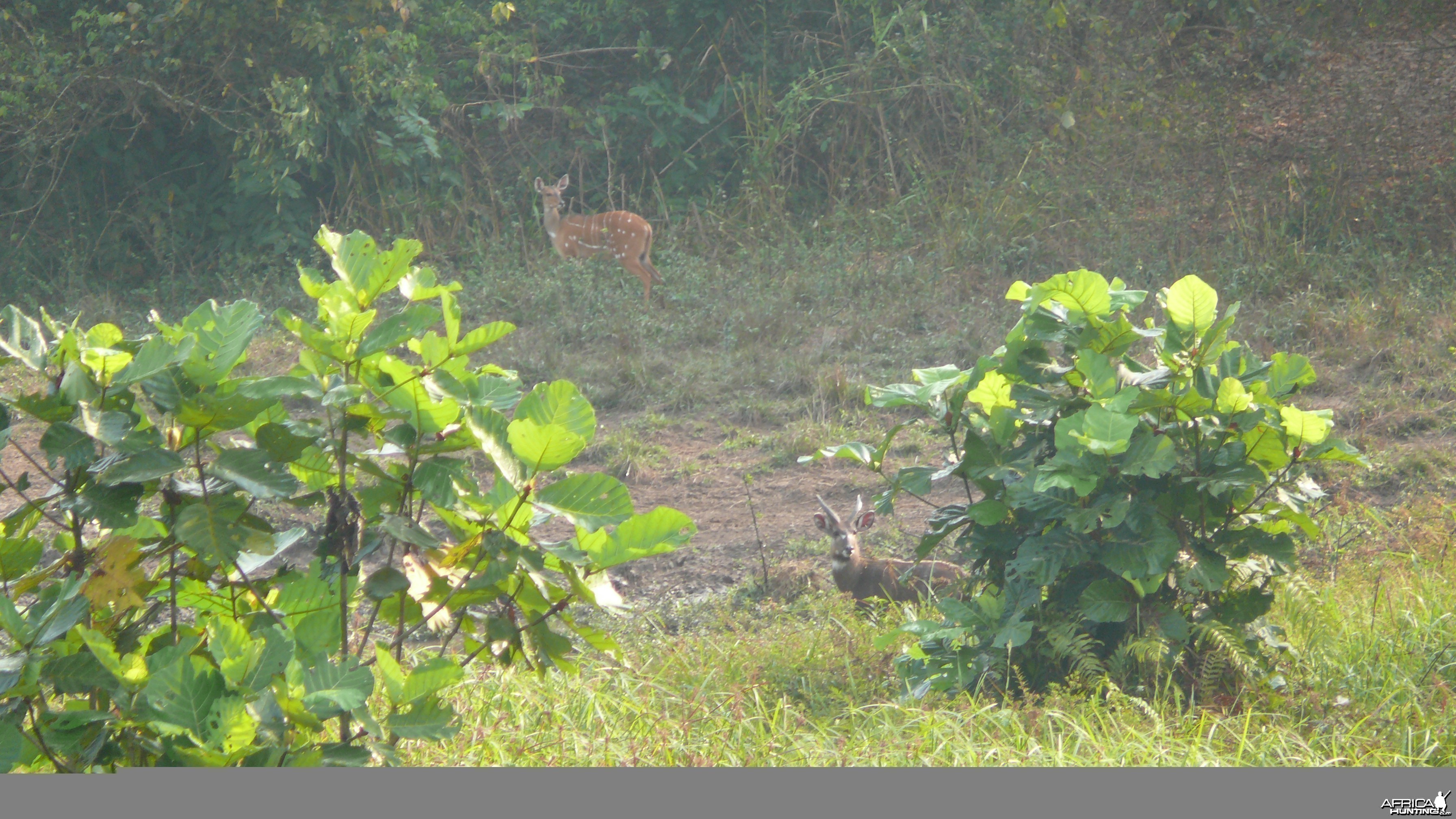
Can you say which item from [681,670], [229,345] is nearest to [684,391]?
[681,670]

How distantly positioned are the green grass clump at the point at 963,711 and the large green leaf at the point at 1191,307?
0.78 meters

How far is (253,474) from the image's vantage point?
1963mm

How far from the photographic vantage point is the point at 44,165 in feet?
34.4

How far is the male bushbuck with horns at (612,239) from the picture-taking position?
9586 mm

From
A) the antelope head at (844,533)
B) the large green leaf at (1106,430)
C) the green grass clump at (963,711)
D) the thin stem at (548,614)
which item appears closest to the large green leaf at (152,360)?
the thin stem at (548,614)

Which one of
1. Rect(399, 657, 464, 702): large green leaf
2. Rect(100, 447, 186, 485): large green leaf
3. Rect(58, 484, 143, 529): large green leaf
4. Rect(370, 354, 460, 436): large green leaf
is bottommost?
Rect(399, 657, 464, 702): large green leaf

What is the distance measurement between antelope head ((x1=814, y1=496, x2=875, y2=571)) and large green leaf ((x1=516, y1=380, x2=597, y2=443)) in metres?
2.92

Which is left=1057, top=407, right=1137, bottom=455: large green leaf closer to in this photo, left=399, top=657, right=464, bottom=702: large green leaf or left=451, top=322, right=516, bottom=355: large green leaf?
left=451, top=322, right=516, bottom=355: large green leaf

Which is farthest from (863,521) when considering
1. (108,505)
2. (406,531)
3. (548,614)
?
(108,505)

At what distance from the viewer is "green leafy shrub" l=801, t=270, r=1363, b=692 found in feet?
9.82

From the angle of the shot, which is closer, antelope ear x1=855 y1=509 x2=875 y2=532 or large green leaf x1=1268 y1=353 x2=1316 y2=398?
large green leaf x1=1268 y1=353 x2=1316 y2=398

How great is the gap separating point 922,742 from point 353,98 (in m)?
8.88

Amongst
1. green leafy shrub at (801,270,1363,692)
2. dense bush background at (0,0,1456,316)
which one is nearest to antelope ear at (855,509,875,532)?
green leafy shrub at (801,270,1363,692)

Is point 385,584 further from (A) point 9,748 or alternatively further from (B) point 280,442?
(A) point 9,748
